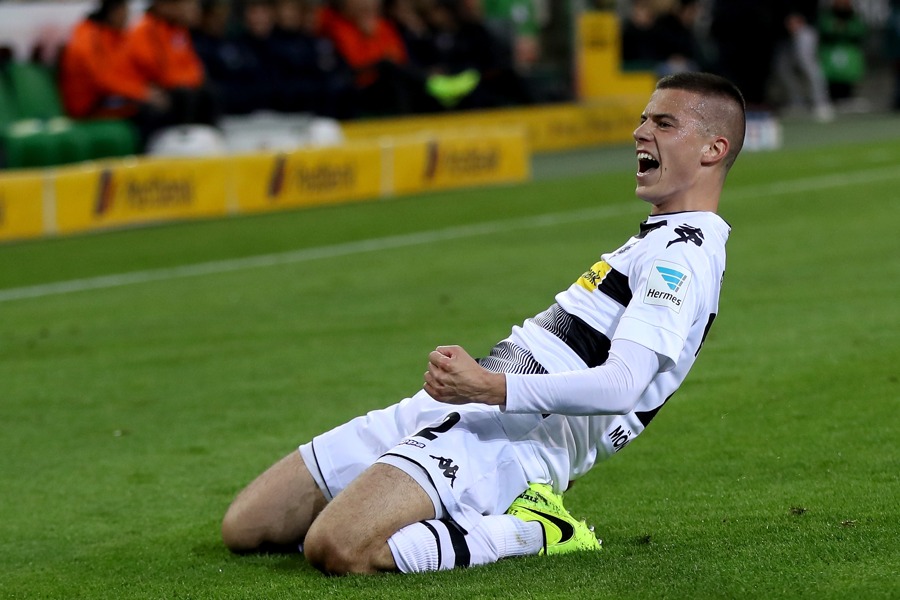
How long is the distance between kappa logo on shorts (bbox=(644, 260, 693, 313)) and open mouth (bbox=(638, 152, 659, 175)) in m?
0.34

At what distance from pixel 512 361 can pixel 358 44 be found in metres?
17.2

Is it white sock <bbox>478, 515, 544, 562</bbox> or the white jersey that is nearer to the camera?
the white jersey

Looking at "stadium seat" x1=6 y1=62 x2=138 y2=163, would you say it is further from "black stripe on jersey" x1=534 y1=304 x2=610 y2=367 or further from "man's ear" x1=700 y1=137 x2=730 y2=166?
"man's ear" x1=700 y1=137 x2=730 y2=166

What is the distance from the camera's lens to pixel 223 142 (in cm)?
1769

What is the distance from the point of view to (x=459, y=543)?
14.7 feet

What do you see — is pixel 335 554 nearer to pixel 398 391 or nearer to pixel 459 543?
pixel 459 543

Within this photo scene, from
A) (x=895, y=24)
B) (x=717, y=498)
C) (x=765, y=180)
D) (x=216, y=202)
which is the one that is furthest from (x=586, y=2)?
(x=717, y=498)

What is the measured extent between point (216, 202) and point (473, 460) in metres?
11.5

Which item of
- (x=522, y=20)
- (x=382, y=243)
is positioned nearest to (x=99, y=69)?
(x=382, y=243)

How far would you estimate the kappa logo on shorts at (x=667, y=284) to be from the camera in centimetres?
432

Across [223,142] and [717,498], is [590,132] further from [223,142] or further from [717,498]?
[717,498]

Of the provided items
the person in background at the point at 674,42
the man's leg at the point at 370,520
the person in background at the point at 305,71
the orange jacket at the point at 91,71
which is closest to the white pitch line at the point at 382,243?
the orange jacket at the point at 91,71

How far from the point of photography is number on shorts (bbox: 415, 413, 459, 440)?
4.61m

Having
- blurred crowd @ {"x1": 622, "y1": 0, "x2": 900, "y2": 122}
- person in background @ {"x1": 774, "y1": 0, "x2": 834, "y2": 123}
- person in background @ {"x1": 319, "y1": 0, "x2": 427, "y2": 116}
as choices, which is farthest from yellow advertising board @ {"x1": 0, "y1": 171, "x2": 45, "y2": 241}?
person in background @ {"x1": 774, "y1": 0, "x2": 834, "y2": 123}
